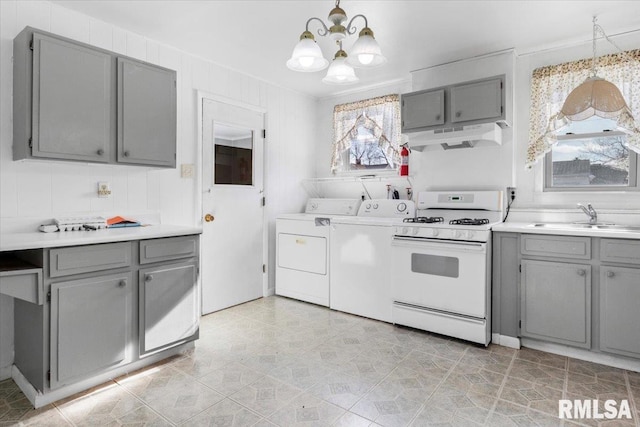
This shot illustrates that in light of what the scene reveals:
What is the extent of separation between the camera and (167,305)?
98.1 inches

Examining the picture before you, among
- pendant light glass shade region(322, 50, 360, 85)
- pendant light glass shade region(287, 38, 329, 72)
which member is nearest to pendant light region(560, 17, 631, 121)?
pendant light glass shade region(322, 50, 360, 85)

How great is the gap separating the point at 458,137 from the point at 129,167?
2.76 meters

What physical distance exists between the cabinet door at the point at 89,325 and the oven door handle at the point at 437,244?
210 cm

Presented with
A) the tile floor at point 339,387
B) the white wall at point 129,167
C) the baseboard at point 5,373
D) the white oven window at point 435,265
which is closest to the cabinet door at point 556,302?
the tile floor at point 339,387

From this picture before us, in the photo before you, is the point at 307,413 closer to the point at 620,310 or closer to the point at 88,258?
the point at 88,258

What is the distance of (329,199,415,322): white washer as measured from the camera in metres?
3.29

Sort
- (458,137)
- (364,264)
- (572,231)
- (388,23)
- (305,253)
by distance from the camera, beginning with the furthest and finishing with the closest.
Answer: (305,253) < (364,264) < (458,137) < (388,23) < (572,231)

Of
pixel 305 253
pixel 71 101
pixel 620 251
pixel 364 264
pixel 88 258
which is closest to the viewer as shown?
pixel 88 258

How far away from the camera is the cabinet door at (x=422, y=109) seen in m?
3.34

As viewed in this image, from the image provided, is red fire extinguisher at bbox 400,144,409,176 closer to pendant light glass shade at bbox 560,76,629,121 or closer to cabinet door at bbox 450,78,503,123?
cabinet door at bbox 450,78,503,123

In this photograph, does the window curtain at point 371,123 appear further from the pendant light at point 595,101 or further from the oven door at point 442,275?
the pendant light at point 595,101

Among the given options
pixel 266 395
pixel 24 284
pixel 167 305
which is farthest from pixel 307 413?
pixel 24 284

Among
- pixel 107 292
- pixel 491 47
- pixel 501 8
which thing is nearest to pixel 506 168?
pixel 491 47

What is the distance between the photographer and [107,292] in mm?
2186
